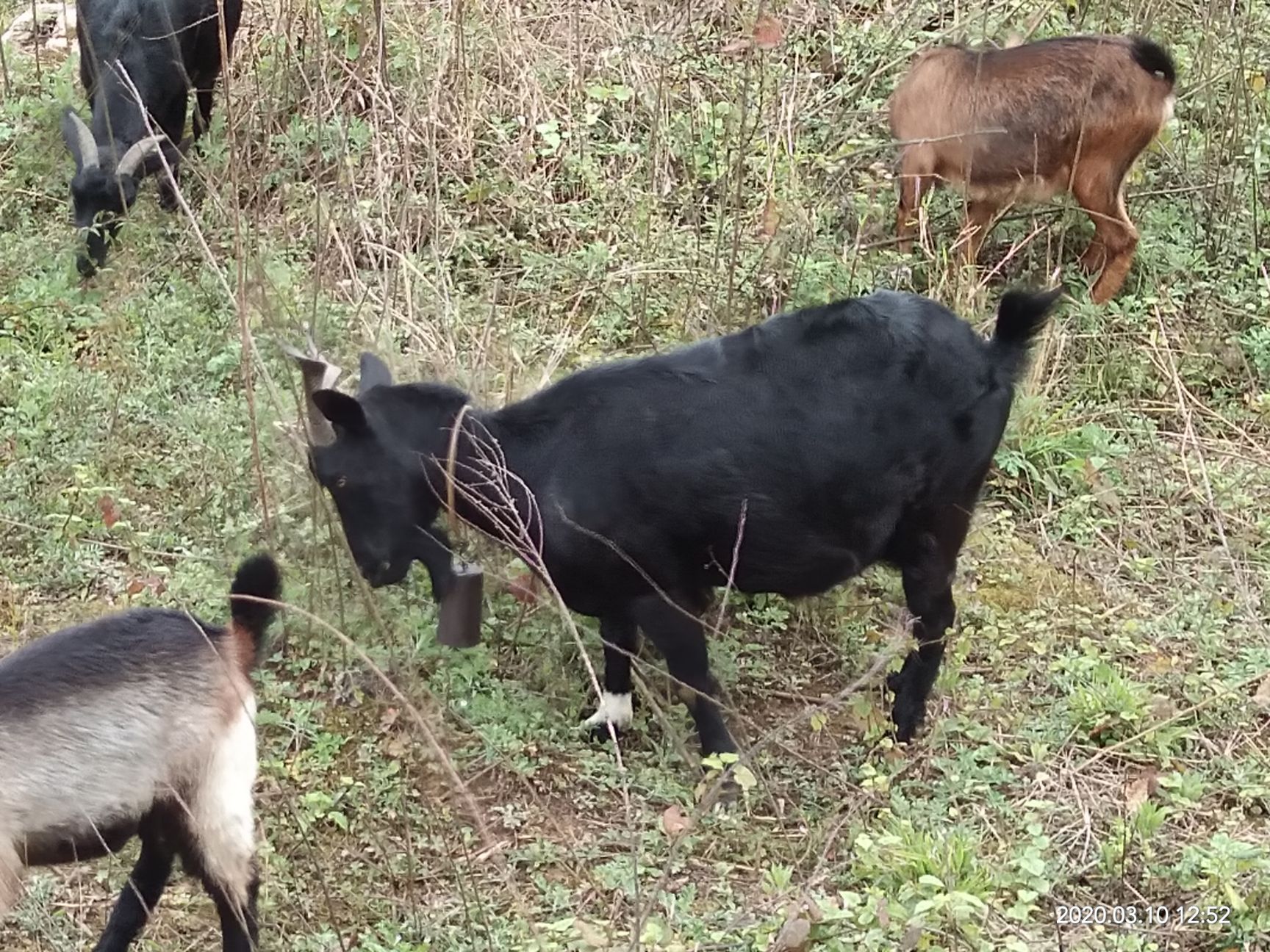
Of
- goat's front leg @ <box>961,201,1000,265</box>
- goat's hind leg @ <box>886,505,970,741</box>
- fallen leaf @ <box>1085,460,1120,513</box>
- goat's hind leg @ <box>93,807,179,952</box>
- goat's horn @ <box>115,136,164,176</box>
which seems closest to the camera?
goat's hind leg @ <box>93,807,179,952</box>

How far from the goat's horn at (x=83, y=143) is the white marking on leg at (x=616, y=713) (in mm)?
4067

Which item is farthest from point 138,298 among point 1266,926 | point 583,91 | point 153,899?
point 1266,926

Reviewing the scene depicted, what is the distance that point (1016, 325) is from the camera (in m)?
4.59

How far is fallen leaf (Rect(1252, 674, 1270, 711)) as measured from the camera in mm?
4746

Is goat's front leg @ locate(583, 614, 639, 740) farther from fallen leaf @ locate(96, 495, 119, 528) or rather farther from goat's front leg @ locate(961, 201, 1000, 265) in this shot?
goat's front leg @ locate(961, 201, 1000, 265)

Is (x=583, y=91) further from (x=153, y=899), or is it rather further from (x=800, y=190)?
(x=153, y=899)

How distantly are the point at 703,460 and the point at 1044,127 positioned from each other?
124 inches

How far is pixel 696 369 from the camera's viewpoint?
457 centimetres

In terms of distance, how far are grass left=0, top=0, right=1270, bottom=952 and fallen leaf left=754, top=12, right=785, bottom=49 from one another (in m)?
0.04

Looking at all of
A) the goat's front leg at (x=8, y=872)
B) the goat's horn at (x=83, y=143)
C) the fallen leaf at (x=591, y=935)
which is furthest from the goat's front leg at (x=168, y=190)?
the fallen leaf at (x=591, y=935)

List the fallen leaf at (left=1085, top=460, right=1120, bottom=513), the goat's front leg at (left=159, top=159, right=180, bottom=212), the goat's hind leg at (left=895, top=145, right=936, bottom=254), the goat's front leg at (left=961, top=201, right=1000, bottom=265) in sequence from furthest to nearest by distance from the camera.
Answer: the goat's front leg at (left=159, top=159, right=180, bottom=212) < the goat's hind leg at (left=895, top=145, right=936, bottom=254) < the goat's front leg at (left=961, top=201, right=1000, bottom=265) < the fallen leaf at (left=1085, top=460, right=1120, bottom=513)

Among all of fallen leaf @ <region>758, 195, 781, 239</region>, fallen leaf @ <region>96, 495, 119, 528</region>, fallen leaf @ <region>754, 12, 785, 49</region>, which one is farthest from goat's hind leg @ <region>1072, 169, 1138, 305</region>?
fallen leaf @ <region>96, 495, 119, 528</region>

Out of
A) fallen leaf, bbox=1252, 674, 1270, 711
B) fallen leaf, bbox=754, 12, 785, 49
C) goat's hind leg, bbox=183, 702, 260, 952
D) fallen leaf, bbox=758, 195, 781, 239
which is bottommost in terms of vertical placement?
fallen leaf, bbox=1252, 674, 1270, 711

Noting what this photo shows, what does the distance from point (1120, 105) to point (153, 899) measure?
520cm
